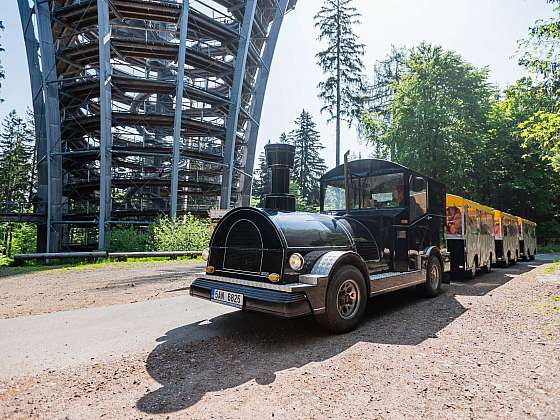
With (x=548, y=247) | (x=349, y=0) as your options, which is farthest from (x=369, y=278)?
(x=548, y=247)

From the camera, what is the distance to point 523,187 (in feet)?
94.7

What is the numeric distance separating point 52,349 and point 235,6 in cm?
2727

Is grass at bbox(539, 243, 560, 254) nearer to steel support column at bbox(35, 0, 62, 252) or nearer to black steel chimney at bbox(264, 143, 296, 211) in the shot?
black steel chimney at bbox(264, 143, 296, 211)

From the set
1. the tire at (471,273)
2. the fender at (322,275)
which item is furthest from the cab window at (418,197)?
the tire at (471,273)

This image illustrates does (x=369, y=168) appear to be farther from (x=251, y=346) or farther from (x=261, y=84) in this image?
(x=261, y=84)

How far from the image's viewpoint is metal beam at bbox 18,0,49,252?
24648 millimetres

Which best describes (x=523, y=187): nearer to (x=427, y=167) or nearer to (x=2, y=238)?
(x=427, y=167)

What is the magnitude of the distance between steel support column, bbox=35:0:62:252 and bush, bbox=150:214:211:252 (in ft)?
36.2

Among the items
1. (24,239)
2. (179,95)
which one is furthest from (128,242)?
(24,239)

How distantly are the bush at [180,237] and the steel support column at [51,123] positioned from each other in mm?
11040

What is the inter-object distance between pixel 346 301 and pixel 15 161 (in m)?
55.8

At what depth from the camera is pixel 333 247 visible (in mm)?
4781

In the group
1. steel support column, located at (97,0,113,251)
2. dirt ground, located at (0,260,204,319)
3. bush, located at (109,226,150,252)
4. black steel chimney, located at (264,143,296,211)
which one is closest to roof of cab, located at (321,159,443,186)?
black steel chimney, located at (264,143,296,211)

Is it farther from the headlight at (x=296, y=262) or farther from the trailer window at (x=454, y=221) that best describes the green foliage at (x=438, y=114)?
the headlight at (x=296, y=262)
